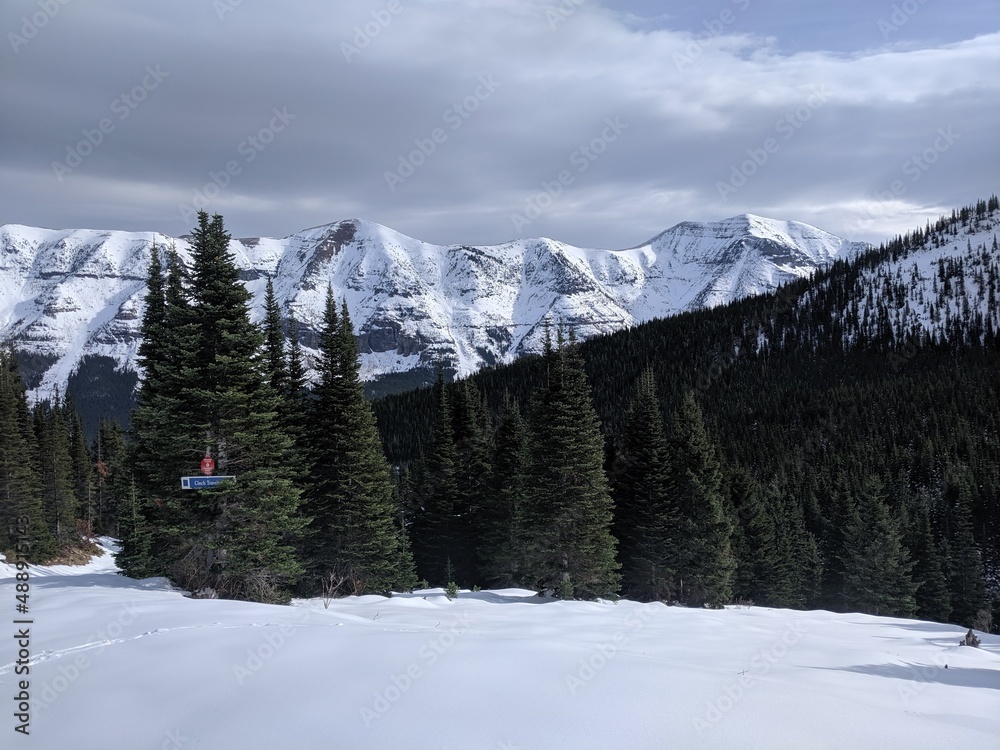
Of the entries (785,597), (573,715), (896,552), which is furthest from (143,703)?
(896,552)

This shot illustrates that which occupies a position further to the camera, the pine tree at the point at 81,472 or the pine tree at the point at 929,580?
the pine tree at the point at 81,472

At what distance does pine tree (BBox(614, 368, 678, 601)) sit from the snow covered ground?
77.4 feet

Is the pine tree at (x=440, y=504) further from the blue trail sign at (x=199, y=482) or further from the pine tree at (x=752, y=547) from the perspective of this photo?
the blue trail sign at (x=199, y=482)

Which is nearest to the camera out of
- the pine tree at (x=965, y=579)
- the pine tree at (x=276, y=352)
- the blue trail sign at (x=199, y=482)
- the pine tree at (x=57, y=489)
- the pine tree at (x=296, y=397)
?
the blue trail sign at (x=199, y=482)

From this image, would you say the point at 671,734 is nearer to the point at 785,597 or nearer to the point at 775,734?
the point at 775,734

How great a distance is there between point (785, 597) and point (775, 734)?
47.6 metres

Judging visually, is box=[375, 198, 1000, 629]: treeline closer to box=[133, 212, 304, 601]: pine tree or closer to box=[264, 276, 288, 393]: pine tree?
box=[264, 276, 288, 393]: pine tree

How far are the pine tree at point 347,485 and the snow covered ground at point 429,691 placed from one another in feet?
53.4

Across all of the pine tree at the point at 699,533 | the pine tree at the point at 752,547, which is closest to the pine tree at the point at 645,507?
the pine tree at the point at 699,533

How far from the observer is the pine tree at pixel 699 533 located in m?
32.5

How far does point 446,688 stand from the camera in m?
5.87

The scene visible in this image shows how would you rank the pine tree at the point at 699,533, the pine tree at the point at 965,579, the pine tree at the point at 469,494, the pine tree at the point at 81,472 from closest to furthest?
the pine tree at the point at 699,533, the pine tree at the point at 469,494, the pine tree at the point at 965,579, the pine tree at the point at 81,472

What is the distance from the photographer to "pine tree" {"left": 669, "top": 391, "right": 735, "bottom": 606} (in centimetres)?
3247

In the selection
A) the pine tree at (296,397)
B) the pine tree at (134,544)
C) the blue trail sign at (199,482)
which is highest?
the pine tree at (296,397)
